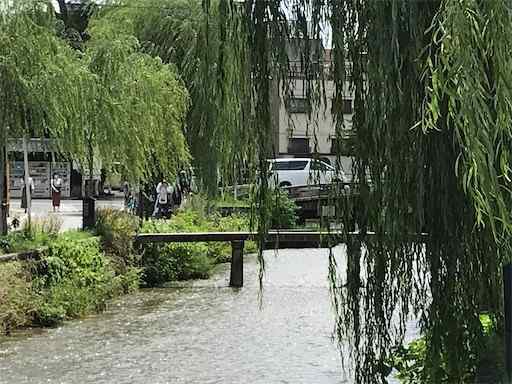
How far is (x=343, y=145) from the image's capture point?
14.2 ft

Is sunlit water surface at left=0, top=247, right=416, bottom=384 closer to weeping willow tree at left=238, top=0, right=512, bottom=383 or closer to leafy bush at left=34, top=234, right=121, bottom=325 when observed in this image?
leafy bush at left=34, top=234, right=121, bottom=325

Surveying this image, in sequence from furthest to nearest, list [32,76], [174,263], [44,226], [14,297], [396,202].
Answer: [174,263] → [44,226] → [32,76] → [14,297] → [396,202]

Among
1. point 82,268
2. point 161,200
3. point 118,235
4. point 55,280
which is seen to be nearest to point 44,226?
point 82,268

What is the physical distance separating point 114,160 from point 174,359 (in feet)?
17.9

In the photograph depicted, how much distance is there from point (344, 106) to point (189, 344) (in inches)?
279

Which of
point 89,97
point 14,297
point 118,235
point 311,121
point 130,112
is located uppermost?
point 89,97

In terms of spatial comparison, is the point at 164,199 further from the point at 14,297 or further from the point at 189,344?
the point at 189,344

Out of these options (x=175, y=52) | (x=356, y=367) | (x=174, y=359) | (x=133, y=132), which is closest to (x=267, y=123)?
(x=356, y=367)

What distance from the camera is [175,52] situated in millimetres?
25047

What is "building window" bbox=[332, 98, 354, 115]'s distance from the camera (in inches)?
166

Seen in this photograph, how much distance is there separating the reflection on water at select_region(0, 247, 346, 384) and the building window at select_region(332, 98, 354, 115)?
9.97 ft

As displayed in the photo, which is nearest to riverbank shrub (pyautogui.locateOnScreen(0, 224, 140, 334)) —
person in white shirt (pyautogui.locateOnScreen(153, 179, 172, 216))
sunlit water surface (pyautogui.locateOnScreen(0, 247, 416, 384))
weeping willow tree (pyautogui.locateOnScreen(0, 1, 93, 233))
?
sunlit water surface (pyautogui.locateOnScreen(0, 247, 416, 384))

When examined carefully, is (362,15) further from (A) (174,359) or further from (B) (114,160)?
(B) (114,160)

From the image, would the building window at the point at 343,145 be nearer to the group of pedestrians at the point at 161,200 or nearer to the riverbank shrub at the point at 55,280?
the riverbank shrub at the point at 55,280
